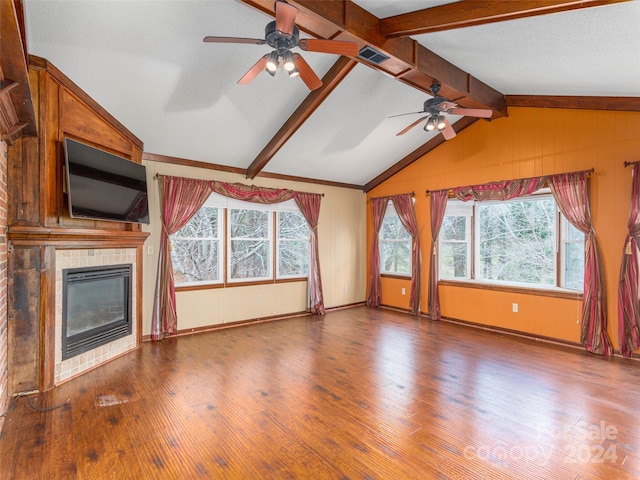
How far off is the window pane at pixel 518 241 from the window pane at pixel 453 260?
26 centimetres

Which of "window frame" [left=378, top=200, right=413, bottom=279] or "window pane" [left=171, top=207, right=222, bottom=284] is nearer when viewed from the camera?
"window pane" [left=171, top=207, right=222, bottom=284]

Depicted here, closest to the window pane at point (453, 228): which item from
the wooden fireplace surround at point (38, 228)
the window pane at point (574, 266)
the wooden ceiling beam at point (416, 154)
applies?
the wooden ceiling beam at point (416, 154)

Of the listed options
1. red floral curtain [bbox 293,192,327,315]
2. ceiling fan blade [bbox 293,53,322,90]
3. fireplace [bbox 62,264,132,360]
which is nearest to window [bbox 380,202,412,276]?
red floral curtain [bbox 293,192,327,315]

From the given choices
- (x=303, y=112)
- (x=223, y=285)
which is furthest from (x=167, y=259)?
(x=303, y=112)

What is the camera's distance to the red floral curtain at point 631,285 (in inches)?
156

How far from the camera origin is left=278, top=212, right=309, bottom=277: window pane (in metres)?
6.29

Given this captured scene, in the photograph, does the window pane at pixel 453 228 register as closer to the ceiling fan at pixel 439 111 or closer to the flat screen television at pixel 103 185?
the ceiling fan at pixel 439 111

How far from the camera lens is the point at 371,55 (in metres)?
3.39

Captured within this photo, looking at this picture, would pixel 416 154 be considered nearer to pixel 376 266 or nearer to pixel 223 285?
pixel 376 266

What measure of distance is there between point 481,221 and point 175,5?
16.8 feet

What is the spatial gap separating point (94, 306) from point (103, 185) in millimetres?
1351

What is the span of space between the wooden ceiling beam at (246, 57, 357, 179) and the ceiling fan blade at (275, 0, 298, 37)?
1.33 m

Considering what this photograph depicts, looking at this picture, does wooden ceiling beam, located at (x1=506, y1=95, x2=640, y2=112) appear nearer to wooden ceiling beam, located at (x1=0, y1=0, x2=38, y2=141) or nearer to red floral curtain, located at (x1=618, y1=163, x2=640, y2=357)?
red floral curtain, located at (x1=618, y1=163, x2=640, y2=357)

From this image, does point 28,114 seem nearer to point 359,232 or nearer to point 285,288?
point 285,288
